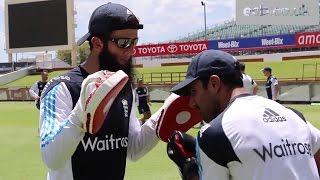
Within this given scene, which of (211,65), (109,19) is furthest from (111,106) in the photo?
(211,65)

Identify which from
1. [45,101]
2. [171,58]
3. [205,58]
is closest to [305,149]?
[205,58]

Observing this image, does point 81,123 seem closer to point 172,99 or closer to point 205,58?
point 205,58

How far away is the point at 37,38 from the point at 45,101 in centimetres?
5250

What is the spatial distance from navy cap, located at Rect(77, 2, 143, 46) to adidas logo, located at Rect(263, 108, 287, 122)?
3.33 feet

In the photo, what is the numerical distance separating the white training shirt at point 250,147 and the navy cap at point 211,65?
0.16 meters

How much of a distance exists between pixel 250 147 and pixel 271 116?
0.21m

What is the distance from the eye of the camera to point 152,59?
5497cm

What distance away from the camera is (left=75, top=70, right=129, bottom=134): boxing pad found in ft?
8.29

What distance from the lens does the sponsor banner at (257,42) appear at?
4650cm

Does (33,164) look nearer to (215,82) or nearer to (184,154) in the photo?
(184,154)

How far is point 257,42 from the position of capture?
4784 cm

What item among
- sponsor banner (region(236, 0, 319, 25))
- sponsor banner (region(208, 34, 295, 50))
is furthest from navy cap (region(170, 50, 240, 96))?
sponsor banner (region(236, 0, 319, 25))

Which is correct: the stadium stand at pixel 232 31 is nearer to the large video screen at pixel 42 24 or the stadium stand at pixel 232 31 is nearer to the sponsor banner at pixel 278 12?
the sponsor banner at pixel 278 12

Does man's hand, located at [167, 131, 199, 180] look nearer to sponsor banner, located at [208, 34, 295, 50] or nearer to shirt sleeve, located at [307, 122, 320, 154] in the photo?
shirt sleeve, located at [307, 122, 320, 154]
